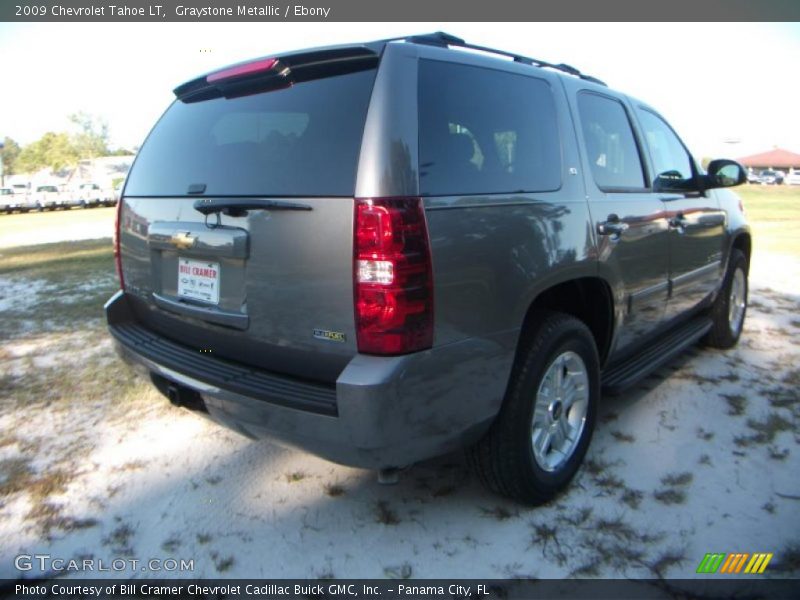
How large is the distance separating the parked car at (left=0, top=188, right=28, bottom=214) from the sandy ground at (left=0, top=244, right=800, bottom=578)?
36.7 metres

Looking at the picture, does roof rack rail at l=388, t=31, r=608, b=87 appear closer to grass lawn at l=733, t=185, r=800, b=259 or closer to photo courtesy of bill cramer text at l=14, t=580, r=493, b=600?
photo courtesy of bill cramer text at l=14, t=580, r=493, b=600

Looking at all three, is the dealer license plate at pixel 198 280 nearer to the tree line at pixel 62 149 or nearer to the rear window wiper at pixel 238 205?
the rear window wiper at pixel 238 205

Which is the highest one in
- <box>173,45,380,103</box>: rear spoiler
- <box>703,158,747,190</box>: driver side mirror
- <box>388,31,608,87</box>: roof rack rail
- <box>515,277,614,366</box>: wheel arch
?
<box>388,31,608,87</box>: roof rack rail

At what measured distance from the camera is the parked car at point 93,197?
123 feet

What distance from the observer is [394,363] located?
76.0 inches

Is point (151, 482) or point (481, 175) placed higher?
point (481, 175)

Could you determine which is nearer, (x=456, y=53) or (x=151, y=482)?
(x=456, y=53)

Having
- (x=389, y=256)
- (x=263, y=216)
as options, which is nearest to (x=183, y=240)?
(x=263, y=216)

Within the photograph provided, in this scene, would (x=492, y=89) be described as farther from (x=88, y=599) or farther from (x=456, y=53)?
(x=88, y=599)

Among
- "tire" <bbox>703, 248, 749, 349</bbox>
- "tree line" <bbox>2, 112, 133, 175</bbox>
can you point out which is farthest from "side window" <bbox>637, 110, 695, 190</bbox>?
"tree line" <bbox>2, 112, 133, 175</bbox>

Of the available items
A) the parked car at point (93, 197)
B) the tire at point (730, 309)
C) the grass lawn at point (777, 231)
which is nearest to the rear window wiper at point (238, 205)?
the tire at point (730, 309)

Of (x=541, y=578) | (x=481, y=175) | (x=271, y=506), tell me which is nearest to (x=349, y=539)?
(x=271, y=506)

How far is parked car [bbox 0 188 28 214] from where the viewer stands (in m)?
33.5

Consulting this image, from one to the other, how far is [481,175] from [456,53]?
527 millimetres
